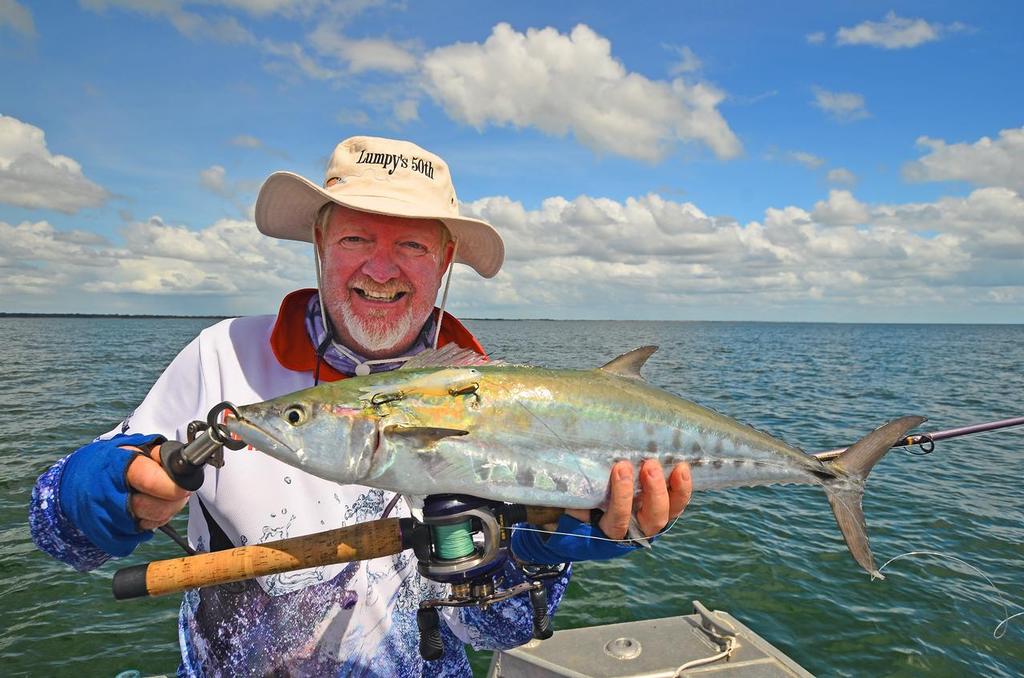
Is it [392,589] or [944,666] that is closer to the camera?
[392,589]

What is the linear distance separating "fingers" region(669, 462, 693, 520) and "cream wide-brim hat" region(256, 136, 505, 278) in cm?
184

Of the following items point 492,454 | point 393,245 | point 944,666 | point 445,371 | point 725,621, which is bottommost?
point 944,666

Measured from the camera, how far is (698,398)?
91.2 feet

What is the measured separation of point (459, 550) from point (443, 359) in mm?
925

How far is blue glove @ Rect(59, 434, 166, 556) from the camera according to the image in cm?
257

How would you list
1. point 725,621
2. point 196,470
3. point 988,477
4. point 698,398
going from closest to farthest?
point 196,470 → point 725,621 → point 988,477 → point 698,398

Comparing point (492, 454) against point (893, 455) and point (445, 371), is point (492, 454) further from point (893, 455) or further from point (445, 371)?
point (893, 455)

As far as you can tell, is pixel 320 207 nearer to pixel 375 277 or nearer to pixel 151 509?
pixel 375 277

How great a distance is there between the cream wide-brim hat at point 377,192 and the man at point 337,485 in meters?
0.01

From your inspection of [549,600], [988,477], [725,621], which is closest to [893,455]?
[988,477]

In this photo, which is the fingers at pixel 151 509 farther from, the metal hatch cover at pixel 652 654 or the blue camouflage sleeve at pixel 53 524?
the metal hatch cover at pixel 652 654

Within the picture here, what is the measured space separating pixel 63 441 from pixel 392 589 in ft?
61.5

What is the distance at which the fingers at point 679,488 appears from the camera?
323 cm

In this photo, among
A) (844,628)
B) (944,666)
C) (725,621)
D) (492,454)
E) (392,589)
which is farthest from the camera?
(844,628)
